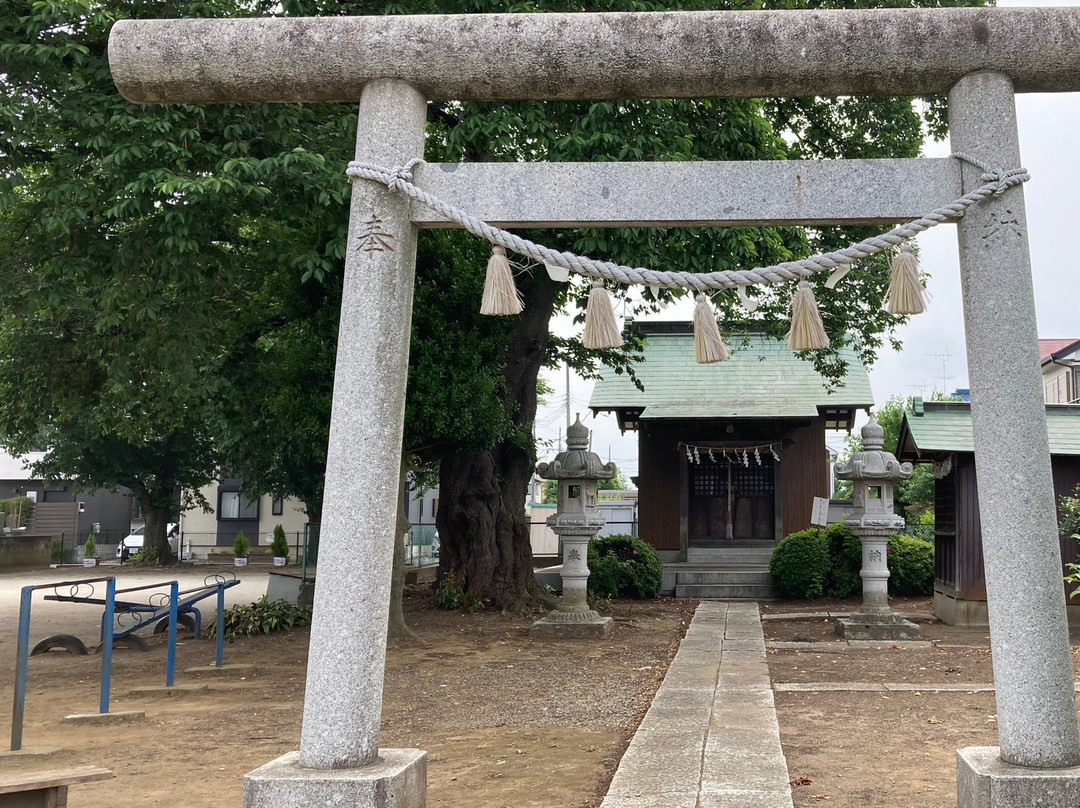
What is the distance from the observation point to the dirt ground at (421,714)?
5.91 m

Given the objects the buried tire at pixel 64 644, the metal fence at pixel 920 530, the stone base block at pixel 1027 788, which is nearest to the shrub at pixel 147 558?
the buried tire at pixel 64 644

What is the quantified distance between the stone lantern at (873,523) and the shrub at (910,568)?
4.88m

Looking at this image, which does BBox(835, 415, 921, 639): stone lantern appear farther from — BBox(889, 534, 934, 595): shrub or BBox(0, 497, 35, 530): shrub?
BBox(0, 497, 35, 530): shrub

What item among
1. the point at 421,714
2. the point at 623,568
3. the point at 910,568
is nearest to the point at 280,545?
the point at 623,568

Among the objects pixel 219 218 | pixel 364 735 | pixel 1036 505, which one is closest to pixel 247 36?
pixel 364 735

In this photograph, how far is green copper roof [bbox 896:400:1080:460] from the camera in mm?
13578

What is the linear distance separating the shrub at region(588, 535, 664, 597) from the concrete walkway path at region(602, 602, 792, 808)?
7.59 m

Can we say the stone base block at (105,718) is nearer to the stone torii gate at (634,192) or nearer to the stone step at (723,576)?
the stone torii gate at (634,192)

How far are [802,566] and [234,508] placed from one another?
2856cm

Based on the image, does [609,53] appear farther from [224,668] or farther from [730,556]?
[730,556]

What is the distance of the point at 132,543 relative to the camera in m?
39.4

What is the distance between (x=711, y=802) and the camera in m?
4.93

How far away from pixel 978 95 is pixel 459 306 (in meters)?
8.76

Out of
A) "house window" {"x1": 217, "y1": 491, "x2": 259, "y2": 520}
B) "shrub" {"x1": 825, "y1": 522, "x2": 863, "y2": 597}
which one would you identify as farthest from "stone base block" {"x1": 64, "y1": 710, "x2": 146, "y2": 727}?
"house window" {"x1": 217, "y1": 491, "x2": 259, "y2": 520}
